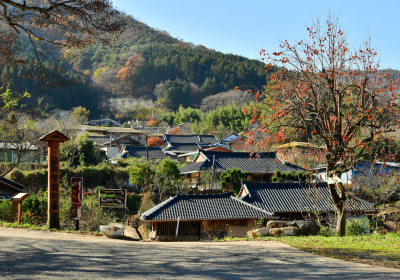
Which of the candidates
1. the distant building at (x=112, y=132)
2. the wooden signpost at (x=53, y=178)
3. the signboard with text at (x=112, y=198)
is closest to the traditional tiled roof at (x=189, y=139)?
the distant building at (x=112, y=132)

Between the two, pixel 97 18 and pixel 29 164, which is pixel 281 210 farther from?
pixel 29 164

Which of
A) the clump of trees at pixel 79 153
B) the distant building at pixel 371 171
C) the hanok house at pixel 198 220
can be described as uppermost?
the clump of trees at pixel 79 153

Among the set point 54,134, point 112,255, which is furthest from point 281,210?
point 112,255

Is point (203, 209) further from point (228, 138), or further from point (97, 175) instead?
point (228, 138)

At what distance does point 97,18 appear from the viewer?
8.25 meters

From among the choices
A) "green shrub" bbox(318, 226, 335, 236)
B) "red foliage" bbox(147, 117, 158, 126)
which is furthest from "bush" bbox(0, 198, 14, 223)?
"red foliage" bbox(147, 117, 158, 126)

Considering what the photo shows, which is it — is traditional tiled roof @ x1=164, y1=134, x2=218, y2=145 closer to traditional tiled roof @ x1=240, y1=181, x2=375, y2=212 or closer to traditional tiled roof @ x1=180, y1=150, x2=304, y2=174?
traditional tiled roof @ x1=180, y1=150, x2=304, y2=174

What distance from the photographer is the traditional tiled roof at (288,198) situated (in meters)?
18.2

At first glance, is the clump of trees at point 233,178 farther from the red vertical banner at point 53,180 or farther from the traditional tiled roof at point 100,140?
the traditional tiled roof at point 100,140

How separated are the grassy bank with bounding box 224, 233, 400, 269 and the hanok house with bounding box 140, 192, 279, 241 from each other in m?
6.99

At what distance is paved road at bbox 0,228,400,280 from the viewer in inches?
203

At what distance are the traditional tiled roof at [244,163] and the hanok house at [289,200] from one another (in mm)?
8094

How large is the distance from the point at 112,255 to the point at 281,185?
1490cm

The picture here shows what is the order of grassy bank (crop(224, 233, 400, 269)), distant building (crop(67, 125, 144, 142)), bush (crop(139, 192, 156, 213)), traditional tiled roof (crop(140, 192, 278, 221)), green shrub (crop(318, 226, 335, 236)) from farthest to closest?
distant building (crop(67, 125, 144, 142)), bush (crop(139, 192, 156, 213)), traditional tiled roof (crop(140, 192, 278, 221)), green shrub (crop(318, 226, 335, 236)), grassy bank (crop(224, 233, 400, 269))
